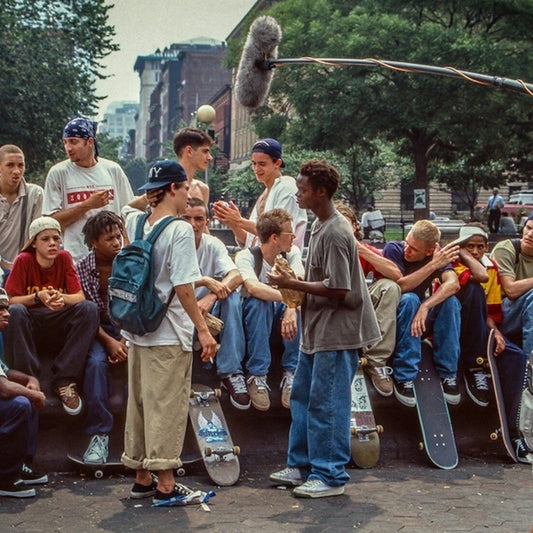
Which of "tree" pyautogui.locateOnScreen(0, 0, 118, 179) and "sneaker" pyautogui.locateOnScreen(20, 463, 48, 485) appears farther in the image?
"tree" pyautogui.locateOnScreen(0, 0, 118, 179)

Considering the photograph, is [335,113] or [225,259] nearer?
[225,259]

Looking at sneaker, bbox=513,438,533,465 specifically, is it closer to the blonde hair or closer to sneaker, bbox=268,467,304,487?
the blonde hair

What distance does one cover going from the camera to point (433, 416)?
764 cm

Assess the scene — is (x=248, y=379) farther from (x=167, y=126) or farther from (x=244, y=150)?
(x=167, y=126)

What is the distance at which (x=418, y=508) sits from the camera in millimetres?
6094

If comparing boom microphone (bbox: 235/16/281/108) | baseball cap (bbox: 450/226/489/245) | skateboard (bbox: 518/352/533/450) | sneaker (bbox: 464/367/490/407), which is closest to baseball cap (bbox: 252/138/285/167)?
→ baseball cap (bbox: 450/226/489/245)

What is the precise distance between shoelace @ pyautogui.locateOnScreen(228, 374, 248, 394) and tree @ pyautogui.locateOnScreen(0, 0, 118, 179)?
2962 cm

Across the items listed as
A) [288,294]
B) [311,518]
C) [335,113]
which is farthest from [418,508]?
[335,113]

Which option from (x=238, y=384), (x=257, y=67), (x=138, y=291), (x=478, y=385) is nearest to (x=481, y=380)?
(x=478, y=385)

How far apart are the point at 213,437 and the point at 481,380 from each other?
237 cm

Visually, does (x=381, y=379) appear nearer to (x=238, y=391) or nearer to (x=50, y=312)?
(x=238, y=391)

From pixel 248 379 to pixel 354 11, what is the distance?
30.0 m

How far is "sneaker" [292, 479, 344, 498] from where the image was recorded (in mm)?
6215

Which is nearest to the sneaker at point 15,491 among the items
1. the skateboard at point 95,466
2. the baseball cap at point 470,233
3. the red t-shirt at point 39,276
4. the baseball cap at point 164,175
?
the skateboard at point 95,466
